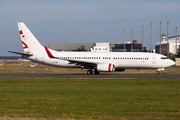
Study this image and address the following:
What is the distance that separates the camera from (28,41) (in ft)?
142

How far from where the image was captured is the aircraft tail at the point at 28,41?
142 feet

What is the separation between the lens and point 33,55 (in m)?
42.9

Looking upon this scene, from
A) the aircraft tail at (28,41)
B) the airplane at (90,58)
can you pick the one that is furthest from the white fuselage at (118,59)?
the aircraft tail at (28,41)

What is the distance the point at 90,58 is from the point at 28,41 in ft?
34.5

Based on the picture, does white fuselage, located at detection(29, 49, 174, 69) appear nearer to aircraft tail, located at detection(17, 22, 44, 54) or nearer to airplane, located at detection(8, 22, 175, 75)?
airplane, located at detection(8, 22, 175, 75)

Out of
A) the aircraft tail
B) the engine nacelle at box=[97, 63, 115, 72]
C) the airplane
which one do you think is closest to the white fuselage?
the airplane

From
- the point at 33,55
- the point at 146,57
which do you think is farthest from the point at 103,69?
the point at 33,55

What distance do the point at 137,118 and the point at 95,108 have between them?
2709 millimetres

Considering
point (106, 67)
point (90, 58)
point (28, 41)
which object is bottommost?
point (106, 67)

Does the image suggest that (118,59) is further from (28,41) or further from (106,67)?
(28,41)

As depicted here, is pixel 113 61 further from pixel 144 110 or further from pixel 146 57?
pixel 144 110

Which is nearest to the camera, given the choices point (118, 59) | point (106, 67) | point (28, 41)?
point (106, 67)

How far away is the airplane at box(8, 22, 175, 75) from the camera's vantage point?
41250 mm

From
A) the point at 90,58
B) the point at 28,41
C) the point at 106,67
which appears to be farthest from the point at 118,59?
the point at 28,41
